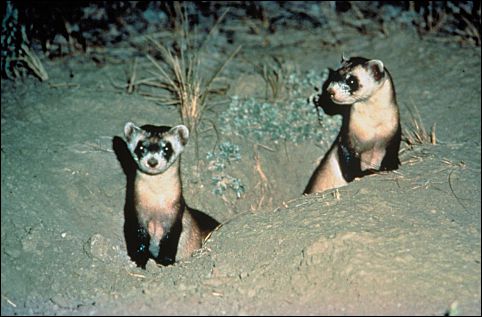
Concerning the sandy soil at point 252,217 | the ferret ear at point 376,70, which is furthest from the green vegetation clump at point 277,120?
the ferret ear at point 376,70

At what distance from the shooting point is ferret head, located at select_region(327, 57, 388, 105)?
4.45 metres

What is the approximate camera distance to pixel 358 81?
14.6 feet

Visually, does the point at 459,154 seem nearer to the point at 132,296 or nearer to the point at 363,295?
the point at 363,295

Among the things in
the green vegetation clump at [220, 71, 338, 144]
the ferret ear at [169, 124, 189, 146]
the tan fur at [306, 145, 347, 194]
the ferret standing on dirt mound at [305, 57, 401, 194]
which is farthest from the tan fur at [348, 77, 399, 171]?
the ferret ear at [169, 124, 189, 146]

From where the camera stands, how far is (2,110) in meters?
5.29

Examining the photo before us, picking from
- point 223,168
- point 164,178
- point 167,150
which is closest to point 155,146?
point 167,150

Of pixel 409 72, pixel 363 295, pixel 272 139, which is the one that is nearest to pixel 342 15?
pixel 409 72

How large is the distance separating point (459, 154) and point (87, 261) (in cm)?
283

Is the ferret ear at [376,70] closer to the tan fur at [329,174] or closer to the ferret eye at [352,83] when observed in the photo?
the ferret eye at [352,83]

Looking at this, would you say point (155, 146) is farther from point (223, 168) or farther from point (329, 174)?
point (329, 174)

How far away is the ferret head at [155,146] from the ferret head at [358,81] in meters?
1.27

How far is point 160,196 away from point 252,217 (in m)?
0.75

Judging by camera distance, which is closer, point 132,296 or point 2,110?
point 132,296

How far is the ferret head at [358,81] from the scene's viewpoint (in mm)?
4449
